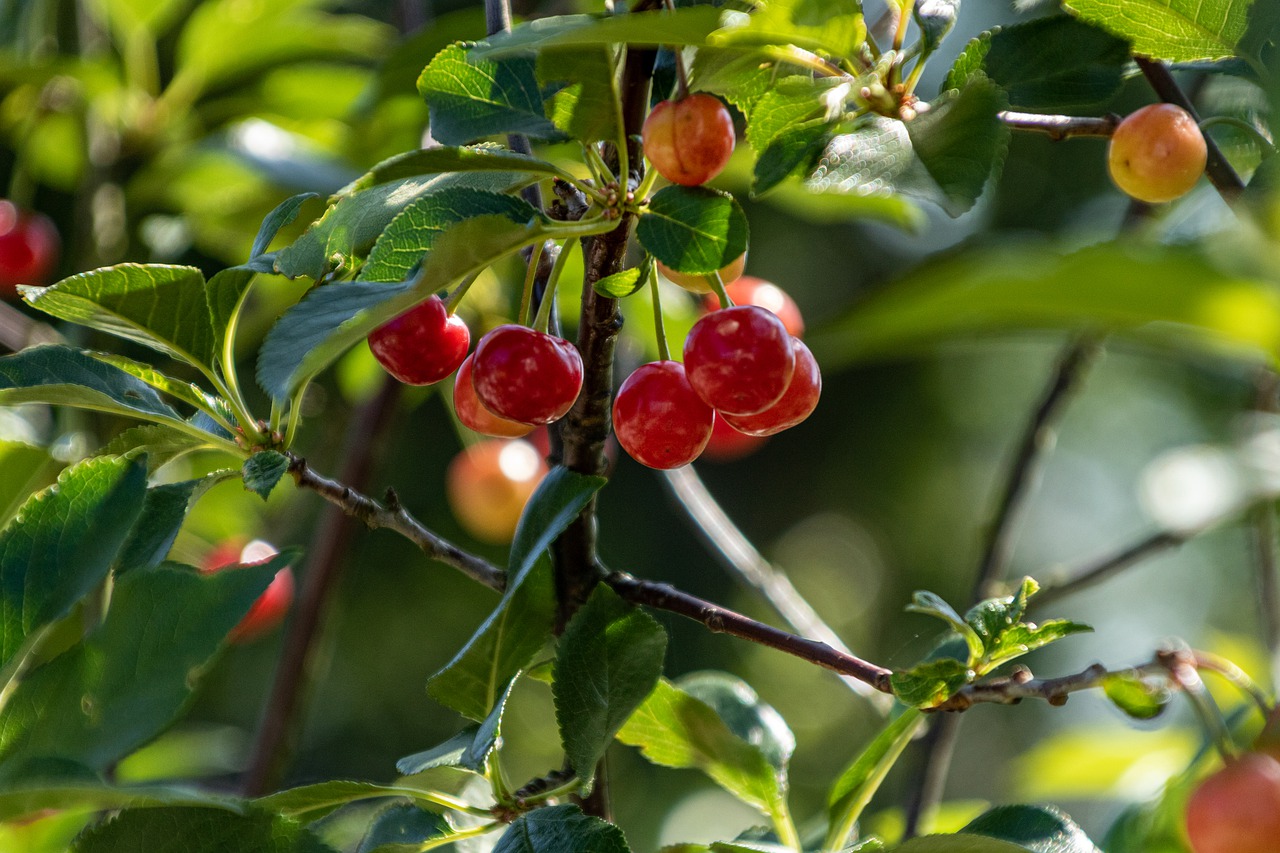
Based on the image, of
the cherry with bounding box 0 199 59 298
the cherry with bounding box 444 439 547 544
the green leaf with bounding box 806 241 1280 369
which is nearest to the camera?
the green leaf with bounding box 806 241 1280 369

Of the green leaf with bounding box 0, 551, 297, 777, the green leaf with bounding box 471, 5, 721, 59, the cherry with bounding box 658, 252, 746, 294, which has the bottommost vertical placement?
the green leaf with bounding box 0, 551, 297, 777

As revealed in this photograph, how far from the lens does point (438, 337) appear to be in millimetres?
636

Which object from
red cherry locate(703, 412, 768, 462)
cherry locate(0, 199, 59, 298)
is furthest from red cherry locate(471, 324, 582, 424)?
cherry locate(0, 199, 59, 298)

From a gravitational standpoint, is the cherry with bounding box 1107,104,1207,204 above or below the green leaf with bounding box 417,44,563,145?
below

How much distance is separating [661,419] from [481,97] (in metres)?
0.21

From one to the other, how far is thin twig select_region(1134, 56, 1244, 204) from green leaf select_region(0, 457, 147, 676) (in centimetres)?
64

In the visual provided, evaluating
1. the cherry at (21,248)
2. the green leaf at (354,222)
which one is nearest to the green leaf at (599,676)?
the green leaf at (354,222)

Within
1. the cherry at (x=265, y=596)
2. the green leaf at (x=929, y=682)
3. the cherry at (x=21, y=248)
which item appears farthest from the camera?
the cherry at (x=21, y=248)

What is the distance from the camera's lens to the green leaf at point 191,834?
0.56 meters

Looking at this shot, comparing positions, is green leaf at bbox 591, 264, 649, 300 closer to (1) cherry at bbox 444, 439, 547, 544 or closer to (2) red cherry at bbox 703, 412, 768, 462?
(2) red cherry at bbox 703, 412, 768, 462

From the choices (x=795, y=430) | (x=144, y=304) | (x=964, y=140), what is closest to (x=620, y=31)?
(x=964, y=140)

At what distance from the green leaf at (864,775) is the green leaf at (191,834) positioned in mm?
305

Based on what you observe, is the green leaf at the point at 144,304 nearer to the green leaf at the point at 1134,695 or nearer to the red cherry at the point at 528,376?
the red cherry at the point at 528,376

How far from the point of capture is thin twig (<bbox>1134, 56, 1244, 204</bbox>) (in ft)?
2.19
